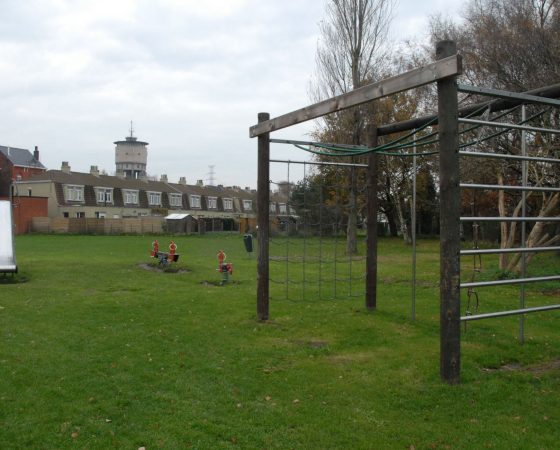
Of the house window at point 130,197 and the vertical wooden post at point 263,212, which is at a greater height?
the house window at point 130,197

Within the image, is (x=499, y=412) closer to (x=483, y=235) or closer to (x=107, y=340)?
(x=107, y=340)

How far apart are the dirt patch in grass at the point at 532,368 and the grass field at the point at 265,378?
0.02 m

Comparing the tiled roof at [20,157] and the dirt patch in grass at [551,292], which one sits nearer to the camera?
the dirt patch in grass at [551,292]

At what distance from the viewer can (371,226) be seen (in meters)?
9.65

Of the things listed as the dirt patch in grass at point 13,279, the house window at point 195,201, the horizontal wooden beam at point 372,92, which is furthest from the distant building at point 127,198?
the horizontal wooden beam at point 372,92

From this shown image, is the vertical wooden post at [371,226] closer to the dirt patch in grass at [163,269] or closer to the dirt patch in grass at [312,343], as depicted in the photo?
the dirt patch in grass at [312,343]

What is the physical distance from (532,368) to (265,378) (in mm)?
3019

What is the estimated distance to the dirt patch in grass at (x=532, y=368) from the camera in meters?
6.02

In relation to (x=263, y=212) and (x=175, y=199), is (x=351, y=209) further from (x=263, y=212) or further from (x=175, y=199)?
(x=175, y=199)

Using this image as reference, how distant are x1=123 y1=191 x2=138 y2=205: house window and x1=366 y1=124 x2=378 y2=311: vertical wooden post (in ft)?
171

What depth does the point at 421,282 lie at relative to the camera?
46.3 feet

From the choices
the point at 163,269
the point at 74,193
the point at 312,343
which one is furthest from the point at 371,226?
the point at 74,193

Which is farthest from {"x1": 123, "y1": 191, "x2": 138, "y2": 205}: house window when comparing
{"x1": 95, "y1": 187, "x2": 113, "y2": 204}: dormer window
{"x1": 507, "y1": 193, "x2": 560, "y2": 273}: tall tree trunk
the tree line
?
{"x1": 507, "y1": 193, "x2": 560, "y2": 273}: tall tree trunk

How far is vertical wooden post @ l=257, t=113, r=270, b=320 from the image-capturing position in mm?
8688
